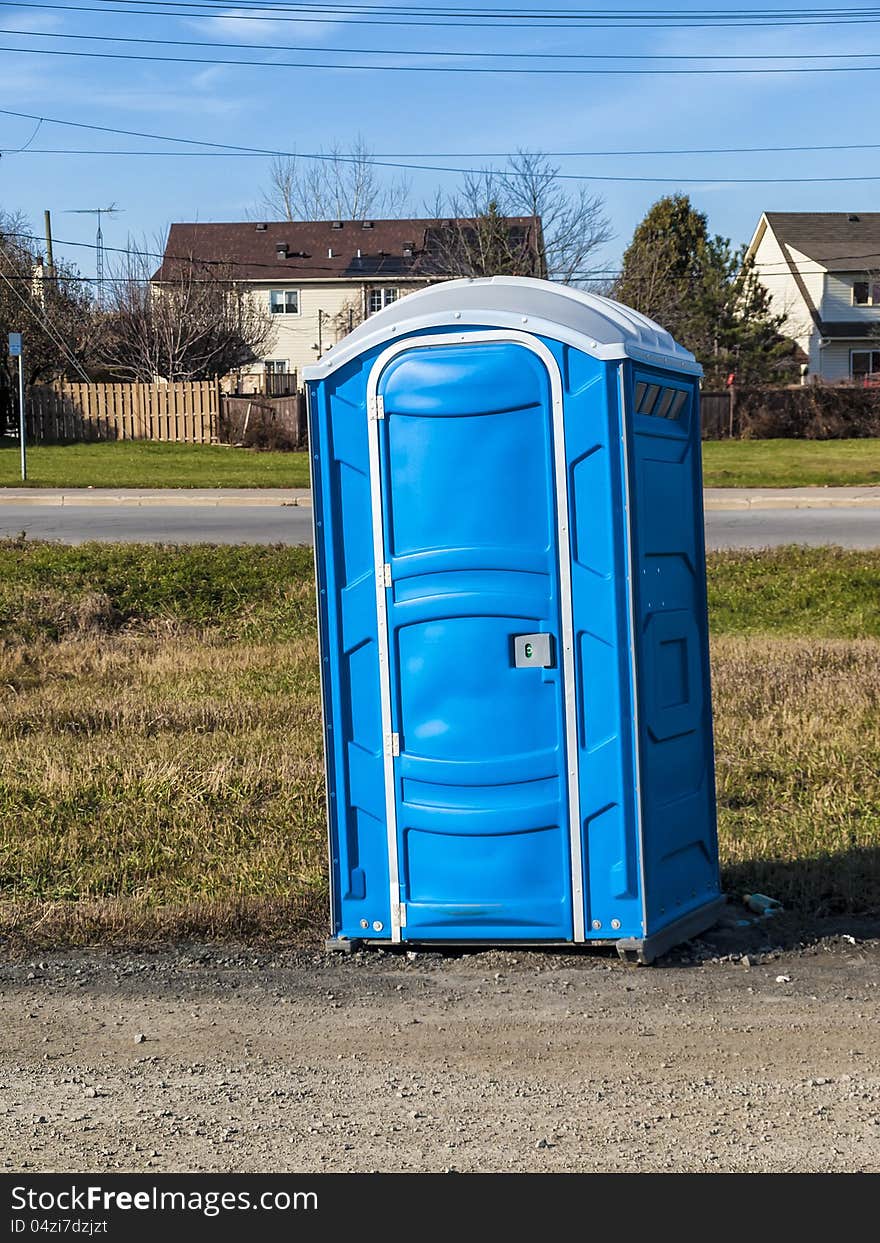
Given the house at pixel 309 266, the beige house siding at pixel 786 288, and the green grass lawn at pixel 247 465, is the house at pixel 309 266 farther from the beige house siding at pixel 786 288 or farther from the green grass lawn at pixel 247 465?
the green grass lawn at pixel 247 465

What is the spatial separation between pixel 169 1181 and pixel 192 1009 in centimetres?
137

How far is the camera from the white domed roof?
497 cm

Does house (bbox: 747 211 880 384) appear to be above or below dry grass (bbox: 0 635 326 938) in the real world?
above

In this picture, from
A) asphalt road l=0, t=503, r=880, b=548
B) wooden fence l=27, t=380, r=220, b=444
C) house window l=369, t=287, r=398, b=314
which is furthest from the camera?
house window l=369, t=287, r=398, b=314

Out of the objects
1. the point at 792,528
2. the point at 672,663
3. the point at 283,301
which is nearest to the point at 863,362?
the point at 283,301

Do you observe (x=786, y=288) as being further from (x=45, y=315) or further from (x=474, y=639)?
(x=474, y=639)

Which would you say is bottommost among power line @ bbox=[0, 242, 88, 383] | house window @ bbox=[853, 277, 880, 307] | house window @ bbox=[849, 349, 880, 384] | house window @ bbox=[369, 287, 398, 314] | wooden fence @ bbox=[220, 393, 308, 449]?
wooden fence @ bbox=[220, 393, 308, 449]

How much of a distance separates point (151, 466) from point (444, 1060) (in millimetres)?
29822

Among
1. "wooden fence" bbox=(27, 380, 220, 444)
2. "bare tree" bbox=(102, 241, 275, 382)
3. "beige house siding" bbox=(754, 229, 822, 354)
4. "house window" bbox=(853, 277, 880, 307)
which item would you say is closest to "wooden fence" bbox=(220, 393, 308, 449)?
"wooden fence" bbox=(27, 380, 220, 444)

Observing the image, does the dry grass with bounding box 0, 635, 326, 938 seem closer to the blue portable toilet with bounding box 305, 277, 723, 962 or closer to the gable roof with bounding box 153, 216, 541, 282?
the blue portable toilet with bounding box 305, 277, 723, 962

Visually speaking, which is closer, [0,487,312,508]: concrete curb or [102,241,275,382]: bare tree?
[0,487,312,508]: concrete curb

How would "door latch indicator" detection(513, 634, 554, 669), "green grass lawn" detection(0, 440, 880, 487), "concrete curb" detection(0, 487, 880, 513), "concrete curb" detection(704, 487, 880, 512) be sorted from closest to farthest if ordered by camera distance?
"door latch indicator" detection(513, 634, 554, 669)
"concrete curb" detection(704, 487, 880, 512)
"concrete curb" detection(0, 487, 880, 513)
"green grass lawn" detection(0, 440, 880, 487)

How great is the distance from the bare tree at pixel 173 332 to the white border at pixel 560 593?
4547cm

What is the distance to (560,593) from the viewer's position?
5043mm
